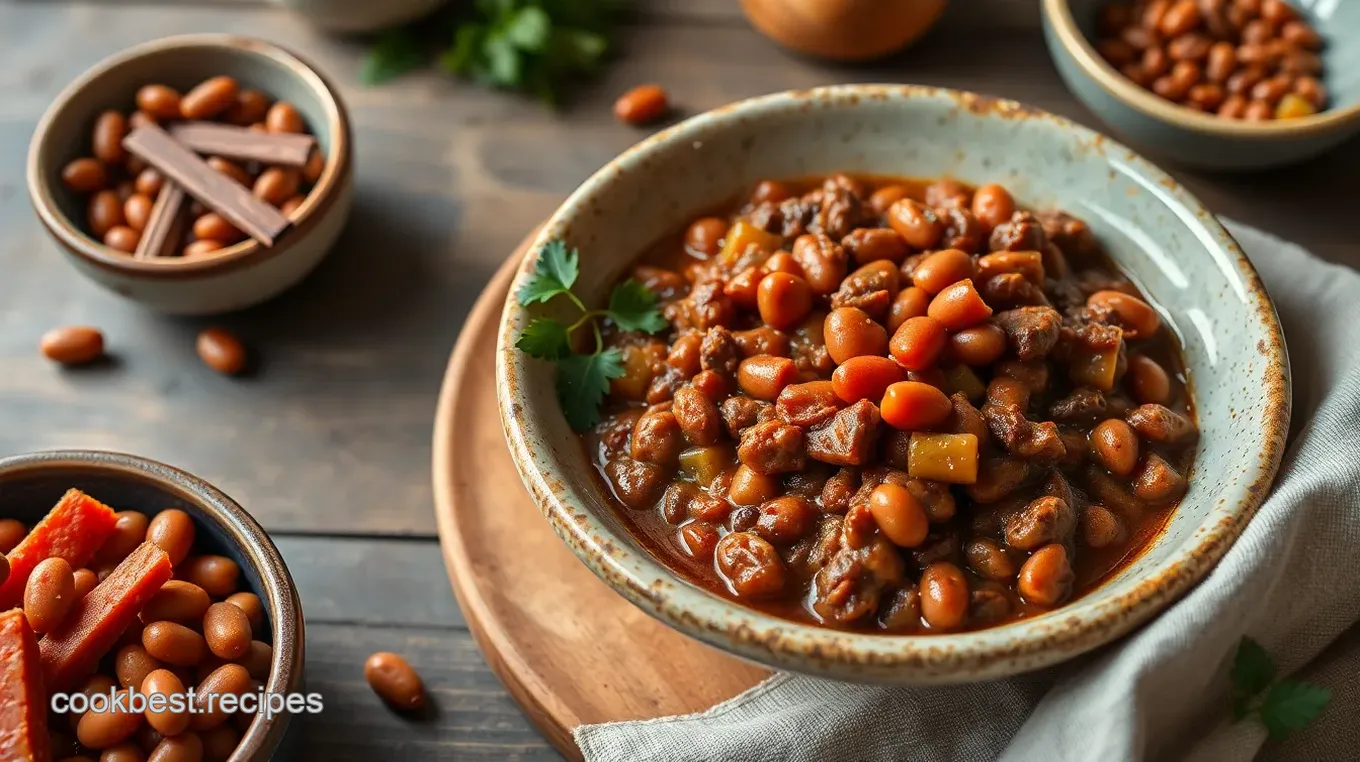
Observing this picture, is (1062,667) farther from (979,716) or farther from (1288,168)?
(1288,168)

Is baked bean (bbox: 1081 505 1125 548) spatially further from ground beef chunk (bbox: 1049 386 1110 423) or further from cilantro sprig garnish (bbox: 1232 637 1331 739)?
cilantro sprig garnish (bbox: 1232 637 1331 739)

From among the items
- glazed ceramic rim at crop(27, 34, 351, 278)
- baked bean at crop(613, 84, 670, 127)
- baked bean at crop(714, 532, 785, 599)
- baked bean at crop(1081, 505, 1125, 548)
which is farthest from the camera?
baked bean at crop(613, 84, 670, 127)

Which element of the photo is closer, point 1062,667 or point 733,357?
point 1062,667

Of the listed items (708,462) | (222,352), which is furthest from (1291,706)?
(222,352)

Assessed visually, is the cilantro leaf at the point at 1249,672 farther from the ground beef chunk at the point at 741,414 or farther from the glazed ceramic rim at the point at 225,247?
the glazed ceramic rim at the point at 225,247

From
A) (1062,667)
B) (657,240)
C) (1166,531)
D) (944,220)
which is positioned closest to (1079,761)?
(1062,667)

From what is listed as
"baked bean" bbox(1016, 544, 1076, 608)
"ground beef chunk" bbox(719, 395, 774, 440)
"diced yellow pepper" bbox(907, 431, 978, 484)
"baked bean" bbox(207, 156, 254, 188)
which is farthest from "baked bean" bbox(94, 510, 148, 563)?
"baked bean" bbox(1016, 544, 1076, 608)
